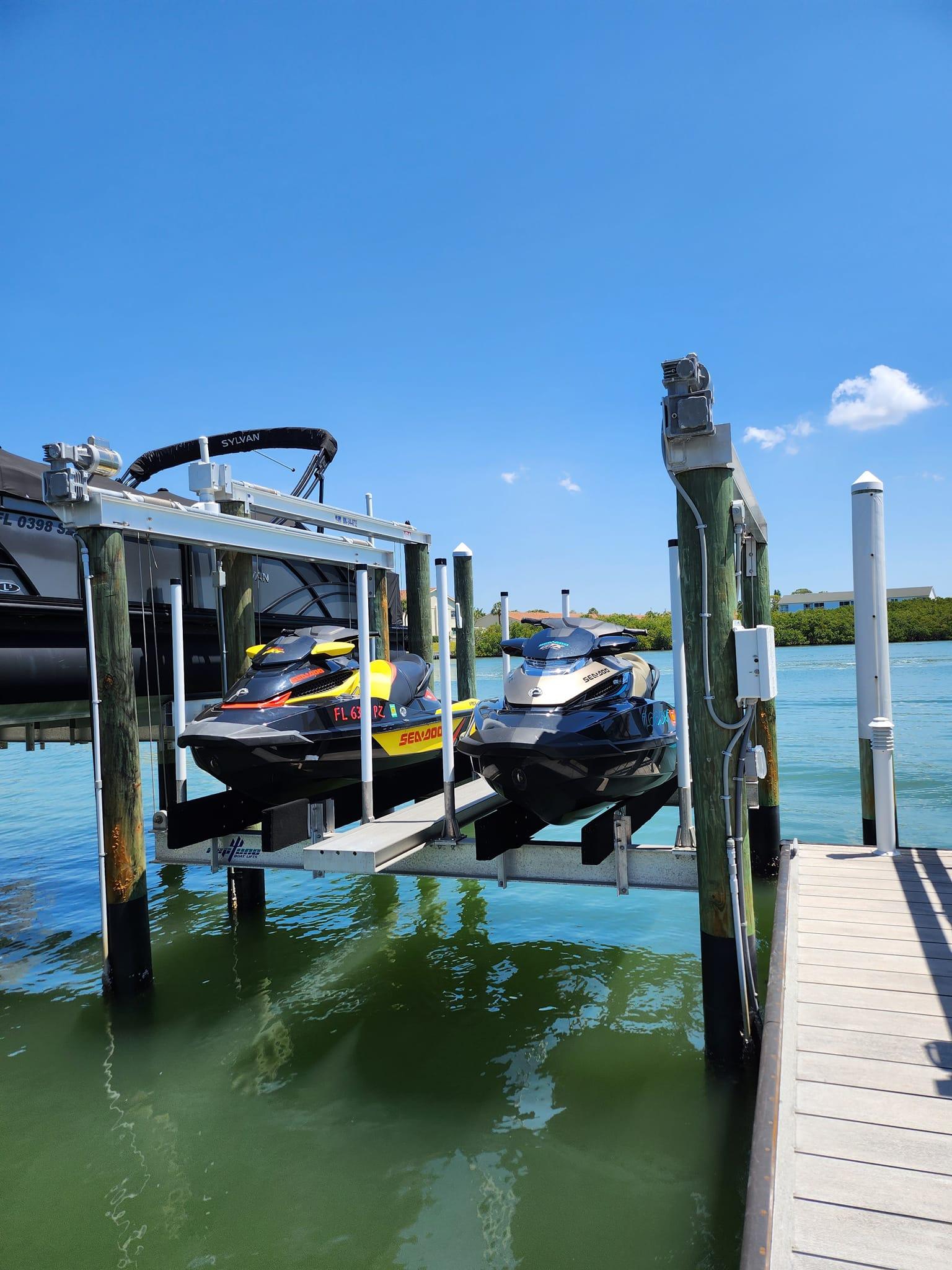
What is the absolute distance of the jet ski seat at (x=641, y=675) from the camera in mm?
5168

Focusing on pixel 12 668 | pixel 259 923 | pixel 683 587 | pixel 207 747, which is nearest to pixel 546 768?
pixel 683 587

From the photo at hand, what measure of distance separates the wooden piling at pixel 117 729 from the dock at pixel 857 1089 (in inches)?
144

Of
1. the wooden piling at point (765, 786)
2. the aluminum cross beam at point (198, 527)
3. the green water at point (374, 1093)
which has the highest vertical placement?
the aluminum cross beam at point (198, 527)

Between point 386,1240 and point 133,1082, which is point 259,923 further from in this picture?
point 386,1240

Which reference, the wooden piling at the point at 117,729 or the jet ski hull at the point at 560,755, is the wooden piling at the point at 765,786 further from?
the wooden piling at the point at 117,729

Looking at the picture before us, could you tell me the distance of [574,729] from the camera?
4.63 meters

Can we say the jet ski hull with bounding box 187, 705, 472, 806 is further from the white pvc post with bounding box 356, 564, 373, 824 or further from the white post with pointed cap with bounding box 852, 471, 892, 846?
the white post with pointed cap with bounding box 852, 471, 892, 846

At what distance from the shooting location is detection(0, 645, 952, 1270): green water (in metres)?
3.39

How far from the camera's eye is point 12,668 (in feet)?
22.0

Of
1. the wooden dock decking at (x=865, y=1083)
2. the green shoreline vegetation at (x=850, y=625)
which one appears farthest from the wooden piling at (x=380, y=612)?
the green shoreline vegetation at (x=850, y=625)

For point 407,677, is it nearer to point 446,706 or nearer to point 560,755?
point 446,706

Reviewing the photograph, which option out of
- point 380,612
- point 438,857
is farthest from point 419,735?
point 380,612

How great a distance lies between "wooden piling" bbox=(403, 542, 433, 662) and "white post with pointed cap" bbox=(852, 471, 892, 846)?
4159mm

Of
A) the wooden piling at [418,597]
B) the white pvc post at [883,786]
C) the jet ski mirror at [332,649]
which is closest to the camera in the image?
the white pvc post at [883,786]
